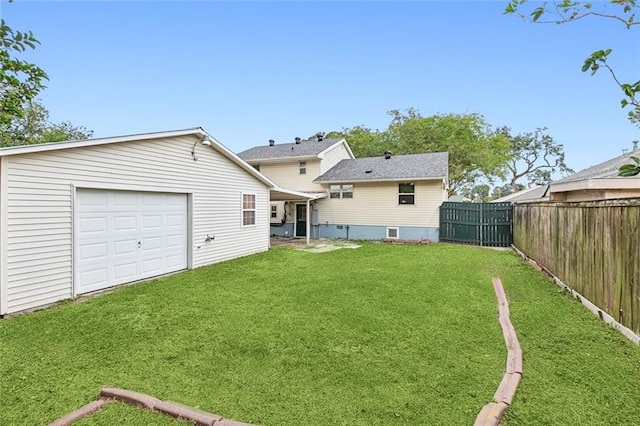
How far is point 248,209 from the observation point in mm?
11234

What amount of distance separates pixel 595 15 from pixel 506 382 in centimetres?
305

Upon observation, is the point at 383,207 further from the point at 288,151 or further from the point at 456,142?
the point at 456,142

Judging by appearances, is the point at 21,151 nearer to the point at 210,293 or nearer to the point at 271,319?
the point at 210,293

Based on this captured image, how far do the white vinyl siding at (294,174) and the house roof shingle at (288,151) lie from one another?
1.59ft

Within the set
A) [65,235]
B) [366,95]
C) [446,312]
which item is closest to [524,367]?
[446,312]

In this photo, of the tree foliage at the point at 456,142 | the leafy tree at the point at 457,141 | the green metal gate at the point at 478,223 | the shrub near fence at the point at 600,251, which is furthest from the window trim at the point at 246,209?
the leafy tree at the point at 457,141

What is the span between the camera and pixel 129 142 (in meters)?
7.22

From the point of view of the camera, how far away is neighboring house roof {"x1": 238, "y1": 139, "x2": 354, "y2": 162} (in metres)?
Answer: 17.9

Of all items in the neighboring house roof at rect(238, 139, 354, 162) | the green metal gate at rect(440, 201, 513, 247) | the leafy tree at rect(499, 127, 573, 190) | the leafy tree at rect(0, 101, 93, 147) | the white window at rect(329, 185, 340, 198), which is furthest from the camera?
the leafy tree at rect(499, 127, 573, 190)

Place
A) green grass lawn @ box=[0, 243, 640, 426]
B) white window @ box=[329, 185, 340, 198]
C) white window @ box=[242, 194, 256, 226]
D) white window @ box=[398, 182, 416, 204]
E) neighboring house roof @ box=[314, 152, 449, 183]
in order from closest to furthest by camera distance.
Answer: green grass lawn @ box=[0, 243, 640, 426]
white window @ box=[242, 194, 256, 226]
neighboring house roof @ box=[314, 152, 449, 183]
white window @ box=[398, 182, 416, 204]
white window @ box=[329, 185, 340, 198]

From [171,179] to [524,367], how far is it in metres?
Answer: 8.25

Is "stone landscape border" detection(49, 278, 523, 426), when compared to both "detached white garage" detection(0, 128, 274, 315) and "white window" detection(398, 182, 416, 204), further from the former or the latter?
"white window" detection(398, 182, 416, 204)

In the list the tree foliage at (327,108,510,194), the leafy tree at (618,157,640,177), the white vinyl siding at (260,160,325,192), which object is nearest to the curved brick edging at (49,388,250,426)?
the leafy tree at (618,157,640,177)

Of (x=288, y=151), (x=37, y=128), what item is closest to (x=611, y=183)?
(x=288, y=151)
